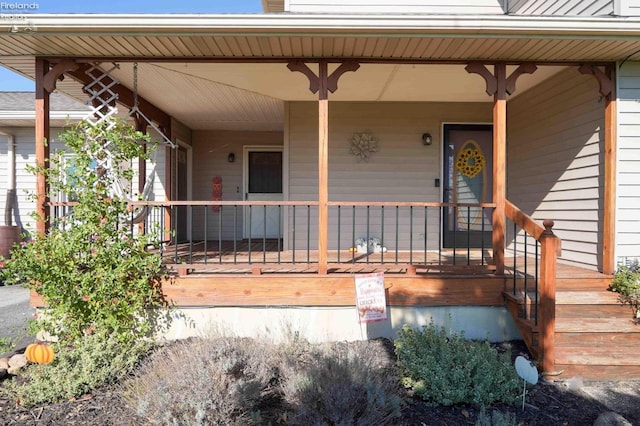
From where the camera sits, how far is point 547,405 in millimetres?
2928

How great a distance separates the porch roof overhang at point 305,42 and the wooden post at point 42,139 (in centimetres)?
20

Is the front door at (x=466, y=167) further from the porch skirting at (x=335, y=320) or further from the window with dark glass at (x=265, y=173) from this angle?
the window with dark glass at (x=265, y=173)

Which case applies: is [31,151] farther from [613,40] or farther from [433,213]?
[613,40]

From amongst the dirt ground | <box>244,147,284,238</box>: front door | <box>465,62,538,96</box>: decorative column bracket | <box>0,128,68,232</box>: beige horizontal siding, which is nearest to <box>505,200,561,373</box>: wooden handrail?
the dirt ground

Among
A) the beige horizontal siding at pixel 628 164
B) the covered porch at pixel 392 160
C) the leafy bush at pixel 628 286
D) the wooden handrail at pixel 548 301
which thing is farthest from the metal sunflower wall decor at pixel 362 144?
the leafy bush at pixel 628 286

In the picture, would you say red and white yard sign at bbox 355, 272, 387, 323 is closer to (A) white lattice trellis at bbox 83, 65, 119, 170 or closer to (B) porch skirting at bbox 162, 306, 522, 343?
(B) porch skirting at bbox 162, 306, 522, 343

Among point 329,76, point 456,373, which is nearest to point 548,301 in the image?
point 456,373

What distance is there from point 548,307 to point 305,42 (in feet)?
10.2

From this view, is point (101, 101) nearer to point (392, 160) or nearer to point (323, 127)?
point (323, 127)

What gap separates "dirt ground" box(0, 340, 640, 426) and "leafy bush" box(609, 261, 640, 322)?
92 centimetres

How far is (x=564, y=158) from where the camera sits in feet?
15.9

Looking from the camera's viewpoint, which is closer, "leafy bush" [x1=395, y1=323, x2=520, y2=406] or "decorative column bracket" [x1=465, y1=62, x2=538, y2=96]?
"leafy bush" [x1=395, y1=323, x2=520, y2=406]

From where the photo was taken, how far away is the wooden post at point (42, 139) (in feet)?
12.8

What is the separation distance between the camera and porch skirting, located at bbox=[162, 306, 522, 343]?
4.03 m
